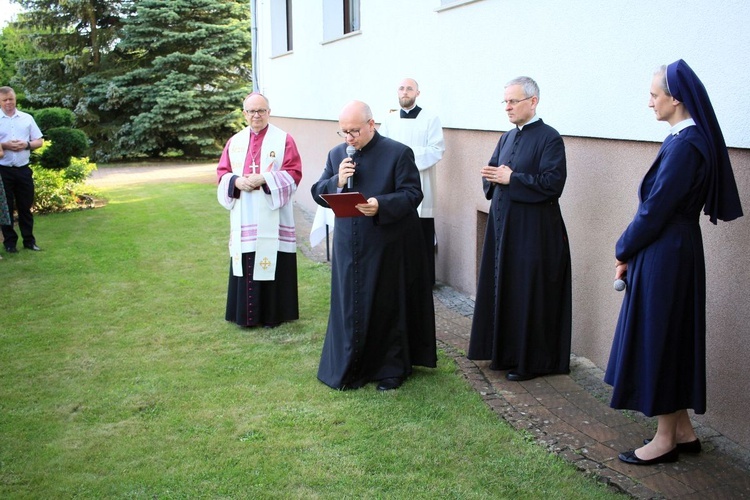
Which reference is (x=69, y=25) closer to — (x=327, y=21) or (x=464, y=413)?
(x=327, y=21)

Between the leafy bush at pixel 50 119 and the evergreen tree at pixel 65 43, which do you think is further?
the evergreen tree at pixel 65 43

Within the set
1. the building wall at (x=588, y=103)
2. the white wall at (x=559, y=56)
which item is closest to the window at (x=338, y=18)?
the white wall at (x=559, y=56)

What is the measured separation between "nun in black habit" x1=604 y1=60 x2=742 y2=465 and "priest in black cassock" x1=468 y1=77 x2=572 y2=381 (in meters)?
1.28

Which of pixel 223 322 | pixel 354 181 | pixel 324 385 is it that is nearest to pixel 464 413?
pixel 324 385

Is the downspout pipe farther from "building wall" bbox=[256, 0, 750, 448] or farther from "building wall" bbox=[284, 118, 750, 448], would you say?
"building wall" bbox=[284, 118, 750, 448]

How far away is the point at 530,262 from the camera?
5762mm

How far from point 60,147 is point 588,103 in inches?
446

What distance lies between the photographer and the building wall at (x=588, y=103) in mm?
4742

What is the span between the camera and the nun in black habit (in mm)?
4070

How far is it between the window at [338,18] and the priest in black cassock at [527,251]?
7523 millimetres

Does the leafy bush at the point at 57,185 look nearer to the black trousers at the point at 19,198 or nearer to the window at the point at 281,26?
the black trousers at the point at 19,198

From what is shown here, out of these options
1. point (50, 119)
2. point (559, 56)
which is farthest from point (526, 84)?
point (50, 119)

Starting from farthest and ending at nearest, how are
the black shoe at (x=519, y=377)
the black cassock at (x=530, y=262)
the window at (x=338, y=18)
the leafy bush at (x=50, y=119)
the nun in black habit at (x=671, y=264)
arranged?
the leafy bush at (x=50, y=119)
the window at (x=338, y=18)
the black shoe at (x=519, y=377)
the black cassock at (x=530, y=262)
the nun in black habit at (x=671, y=264)

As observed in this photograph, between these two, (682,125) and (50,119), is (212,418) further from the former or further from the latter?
(50,119)
